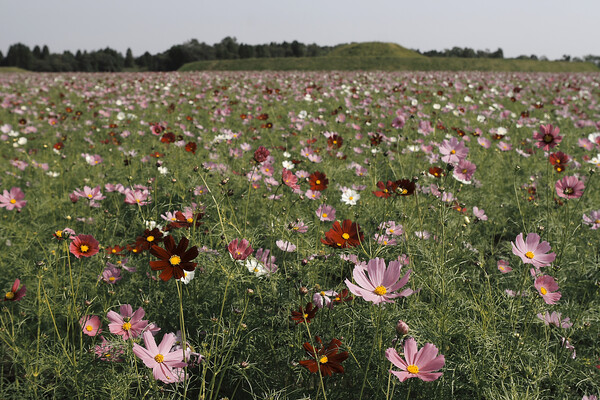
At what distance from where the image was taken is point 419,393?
123cm

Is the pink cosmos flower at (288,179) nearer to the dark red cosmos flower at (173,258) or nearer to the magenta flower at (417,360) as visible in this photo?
the dark red cosmos flower at (173,258)

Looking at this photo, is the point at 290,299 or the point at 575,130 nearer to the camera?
the point at 290,299

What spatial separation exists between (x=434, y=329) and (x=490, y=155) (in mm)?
3583

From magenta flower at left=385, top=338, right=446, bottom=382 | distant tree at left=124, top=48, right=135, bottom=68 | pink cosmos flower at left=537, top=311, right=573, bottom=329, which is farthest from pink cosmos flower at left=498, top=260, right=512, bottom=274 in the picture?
distant tree at left=124, top=48, right=135, bottom=68

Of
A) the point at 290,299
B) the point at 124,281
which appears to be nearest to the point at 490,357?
the point at 290,299

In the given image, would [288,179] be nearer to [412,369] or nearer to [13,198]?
[412,369]

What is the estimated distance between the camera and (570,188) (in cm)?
184

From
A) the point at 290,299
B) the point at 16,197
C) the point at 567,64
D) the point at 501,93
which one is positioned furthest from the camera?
the point at 567,64

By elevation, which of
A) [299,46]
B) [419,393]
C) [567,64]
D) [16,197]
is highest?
[299,46]

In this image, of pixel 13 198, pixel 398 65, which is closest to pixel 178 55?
pixel 398 65

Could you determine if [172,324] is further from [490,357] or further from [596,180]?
[596,180]

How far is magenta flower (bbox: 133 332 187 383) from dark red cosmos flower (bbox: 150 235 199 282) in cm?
Answer: 21

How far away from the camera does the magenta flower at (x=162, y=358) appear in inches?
40.4

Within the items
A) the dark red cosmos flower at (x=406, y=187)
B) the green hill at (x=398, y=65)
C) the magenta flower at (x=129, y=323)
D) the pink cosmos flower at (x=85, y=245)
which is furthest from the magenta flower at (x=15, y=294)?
the green hill at (x=398, y=65)
